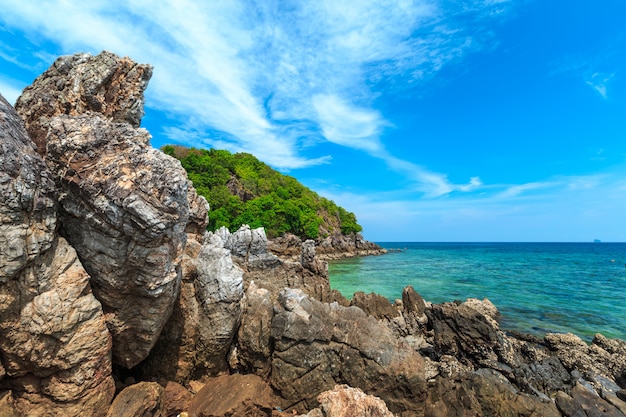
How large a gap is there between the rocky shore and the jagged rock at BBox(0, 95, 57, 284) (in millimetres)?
20

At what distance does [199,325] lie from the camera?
8273mm

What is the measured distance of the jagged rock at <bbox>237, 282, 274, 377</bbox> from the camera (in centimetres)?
882

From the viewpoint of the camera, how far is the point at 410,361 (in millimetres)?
8422

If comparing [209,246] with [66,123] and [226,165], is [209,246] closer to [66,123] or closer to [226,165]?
[66,123]

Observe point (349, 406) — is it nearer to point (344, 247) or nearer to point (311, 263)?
point (311, 263)

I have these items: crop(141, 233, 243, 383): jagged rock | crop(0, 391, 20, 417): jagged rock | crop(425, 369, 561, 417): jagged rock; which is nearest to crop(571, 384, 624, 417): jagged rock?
crop(425, 369, 561, 417): jagged rock

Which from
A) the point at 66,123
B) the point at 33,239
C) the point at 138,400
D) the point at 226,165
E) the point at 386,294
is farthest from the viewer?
the point at 226,165

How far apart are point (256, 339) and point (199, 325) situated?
167 centimetres

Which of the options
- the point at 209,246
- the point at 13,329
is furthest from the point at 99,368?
the point at 209,246

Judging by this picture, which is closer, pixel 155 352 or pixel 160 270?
pixel 160 270

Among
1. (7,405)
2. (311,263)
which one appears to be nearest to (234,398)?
(7,405)

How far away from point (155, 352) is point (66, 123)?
233 inches

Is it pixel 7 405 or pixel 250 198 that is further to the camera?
pixel 250 198

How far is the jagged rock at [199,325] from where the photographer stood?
26.9 feet
